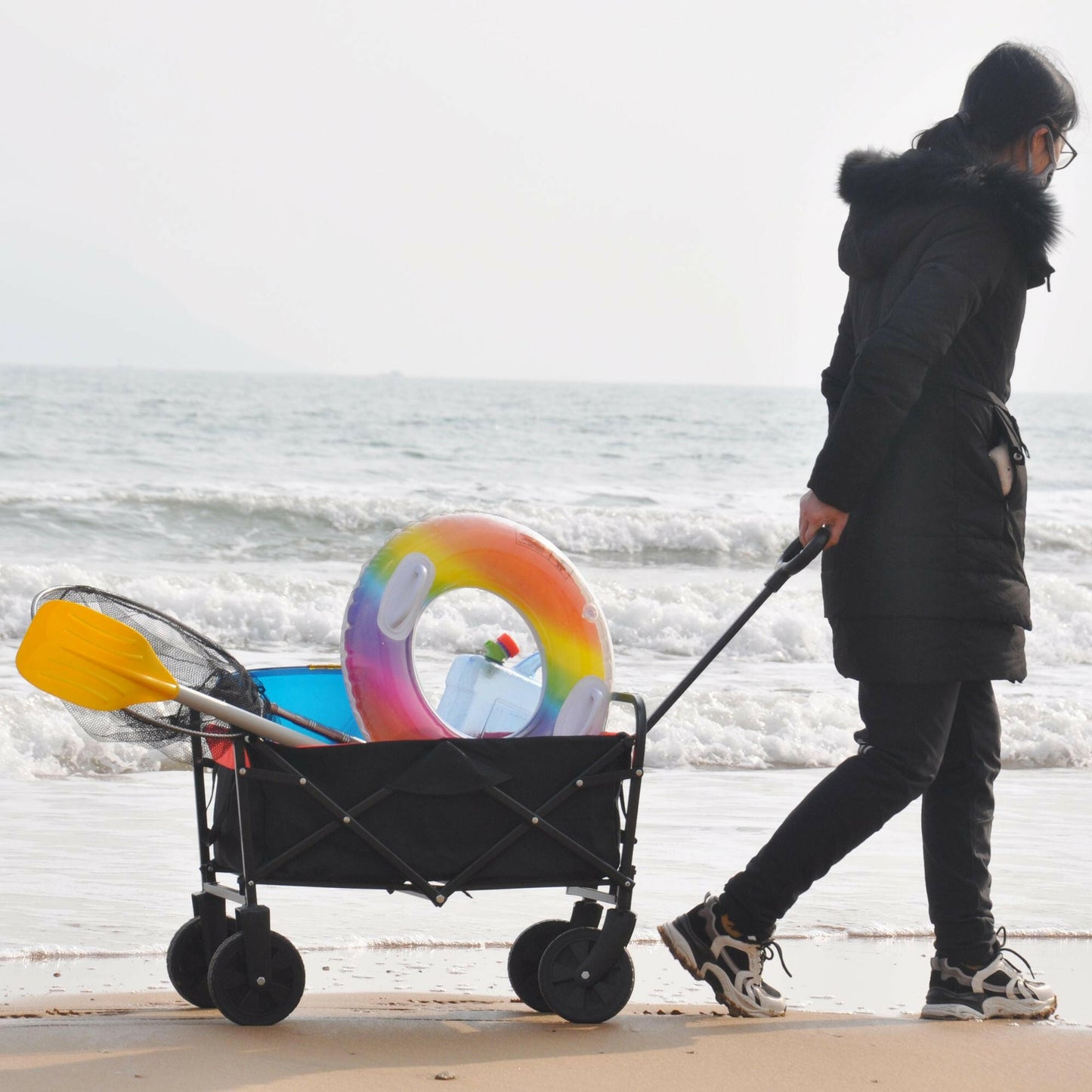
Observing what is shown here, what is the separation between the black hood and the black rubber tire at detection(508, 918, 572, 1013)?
1.30m

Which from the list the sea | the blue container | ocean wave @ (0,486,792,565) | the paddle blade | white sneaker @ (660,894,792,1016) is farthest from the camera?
ocean wave @ (0,486,792,565)

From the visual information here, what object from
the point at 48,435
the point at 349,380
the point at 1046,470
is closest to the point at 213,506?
the point at 48,435

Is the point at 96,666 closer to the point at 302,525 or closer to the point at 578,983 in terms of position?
the point at 578,983

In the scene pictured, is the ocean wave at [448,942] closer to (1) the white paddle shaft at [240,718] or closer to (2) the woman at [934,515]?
(2) the woman at [934,515]

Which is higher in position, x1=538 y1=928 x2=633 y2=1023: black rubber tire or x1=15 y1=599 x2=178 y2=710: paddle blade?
x1=15 y1=599 x2=178 y2=710: paddle blade

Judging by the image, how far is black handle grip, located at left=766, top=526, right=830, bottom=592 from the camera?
242cm

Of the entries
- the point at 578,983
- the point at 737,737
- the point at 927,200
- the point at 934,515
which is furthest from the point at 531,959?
the point at 737,737

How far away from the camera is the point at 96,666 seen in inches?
90.4

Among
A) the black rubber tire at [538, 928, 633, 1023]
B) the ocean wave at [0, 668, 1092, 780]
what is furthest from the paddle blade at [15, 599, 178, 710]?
the ocean wave at [0, 668, 1092, 780]

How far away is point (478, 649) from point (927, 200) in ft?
20.3

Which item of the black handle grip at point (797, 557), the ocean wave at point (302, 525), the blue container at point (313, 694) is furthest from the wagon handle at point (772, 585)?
the ocean wave at point (302, 525)

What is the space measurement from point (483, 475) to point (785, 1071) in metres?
17.8

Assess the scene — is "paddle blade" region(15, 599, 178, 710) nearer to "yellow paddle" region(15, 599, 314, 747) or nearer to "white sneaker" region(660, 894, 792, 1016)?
"yellow paddle" region(15, 599, 314, 747)

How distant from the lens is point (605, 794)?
2469 millimetres
